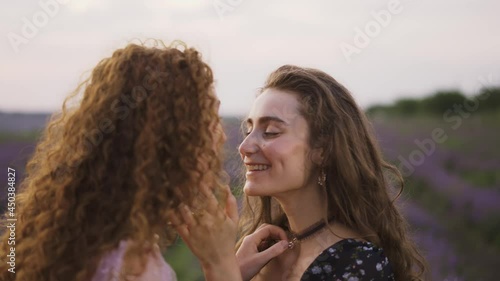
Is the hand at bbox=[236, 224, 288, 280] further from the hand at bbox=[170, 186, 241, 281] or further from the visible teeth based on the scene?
the hand at bbox=[170, 186, 241, 281]

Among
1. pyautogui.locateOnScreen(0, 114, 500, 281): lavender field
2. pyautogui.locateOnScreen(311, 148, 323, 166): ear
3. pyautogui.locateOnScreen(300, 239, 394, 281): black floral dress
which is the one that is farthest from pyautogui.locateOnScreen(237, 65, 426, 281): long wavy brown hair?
pyautogui.locateOnScreen(0, 114, 500, 281): lavender field

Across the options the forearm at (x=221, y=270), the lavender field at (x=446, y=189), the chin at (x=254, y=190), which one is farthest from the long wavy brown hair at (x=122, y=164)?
the lavender field at (x=446, y=189)

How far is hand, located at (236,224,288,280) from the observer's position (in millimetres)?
3359

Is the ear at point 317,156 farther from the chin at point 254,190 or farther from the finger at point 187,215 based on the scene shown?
the finger at point 187,215

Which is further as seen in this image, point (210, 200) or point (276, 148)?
point (276, 148)

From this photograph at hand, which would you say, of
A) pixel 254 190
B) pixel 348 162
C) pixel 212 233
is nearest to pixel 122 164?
pixel 212 233

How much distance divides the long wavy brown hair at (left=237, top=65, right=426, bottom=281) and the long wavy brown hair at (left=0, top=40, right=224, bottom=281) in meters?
0.77

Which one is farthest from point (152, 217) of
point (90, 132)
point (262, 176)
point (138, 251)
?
point (262, 176)

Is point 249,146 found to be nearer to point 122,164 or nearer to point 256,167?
point 256,167

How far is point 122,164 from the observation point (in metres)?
2.54

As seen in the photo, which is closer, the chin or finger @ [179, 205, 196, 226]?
finger @ [179, 205, 196, 226]

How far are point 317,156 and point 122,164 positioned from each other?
3.43 feet

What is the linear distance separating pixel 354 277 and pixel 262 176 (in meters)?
0.51

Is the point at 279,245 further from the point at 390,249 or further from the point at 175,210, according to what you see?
the point at 175,210
